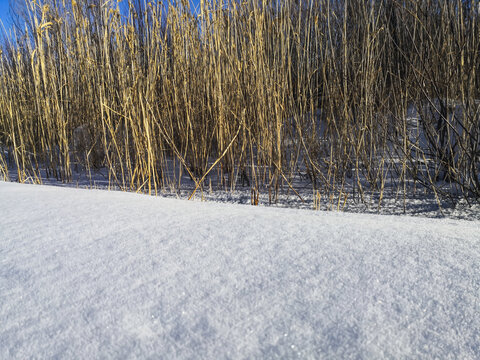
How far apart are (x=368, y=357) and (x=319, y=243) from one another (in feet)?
0.76

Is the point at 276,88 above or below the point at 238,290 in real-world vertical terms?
above

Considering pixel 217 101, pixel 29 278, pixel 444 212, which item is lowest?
pixel 444 212

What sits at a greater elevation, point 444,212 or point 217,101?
point 217,101

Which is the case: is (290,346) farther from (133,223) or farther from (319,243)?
(133,223)

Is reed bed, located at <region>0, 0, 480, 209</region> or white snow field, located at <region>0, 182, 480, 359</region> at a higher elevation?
reed bed, located at <region>0, 0, 480, 209</region>

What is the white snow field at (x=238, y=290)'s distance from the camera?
0.33 meters

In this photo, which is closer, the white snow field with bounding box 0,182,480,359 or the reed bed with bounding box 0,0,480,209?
the white snow field with bounding box 0,182,480,359

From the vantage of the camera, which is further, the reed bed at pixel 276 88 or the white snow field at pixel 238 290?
the reed bed at pixel 276 88

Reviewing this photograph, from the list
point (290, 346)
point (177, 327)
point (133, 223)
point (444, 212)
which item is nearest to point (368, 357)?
point (290, 346)

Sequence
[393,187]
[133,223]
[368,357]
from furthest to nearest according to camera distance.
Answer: [393,187] → [133,223] → [368,357]

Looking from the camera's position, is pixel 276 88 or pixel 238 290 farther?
pixel 276 88

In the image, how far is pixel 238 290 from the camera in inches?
16.3

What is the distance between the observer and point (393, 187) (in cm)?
176

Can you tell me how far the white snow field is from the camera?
33 cm
